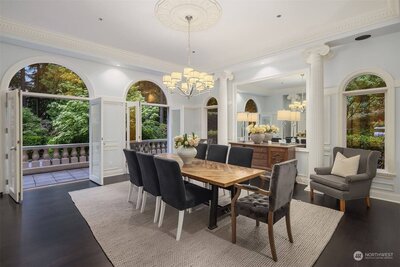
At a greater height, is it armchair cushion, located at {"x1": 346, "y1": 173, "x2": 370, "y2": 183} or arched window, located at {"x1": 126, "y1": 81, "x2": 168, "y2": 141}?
arched window, located at {"x1": 126, "y1": 81, "x2": 168, "y2": 141}

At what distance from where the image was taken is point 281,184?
7.09ft

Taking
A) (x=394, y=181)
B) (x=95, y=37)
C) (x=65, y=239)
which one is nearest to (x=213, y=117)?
(x=95, y=37)

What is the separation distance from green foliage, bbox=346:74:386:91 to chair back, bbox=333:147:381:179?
4.21ft

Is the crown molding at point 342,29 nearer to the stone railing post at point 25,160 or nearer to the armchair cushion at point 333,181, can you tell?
the armchair cushion at point 333,181

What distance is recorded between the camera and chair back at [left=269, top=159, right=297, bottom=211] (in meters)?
2.09

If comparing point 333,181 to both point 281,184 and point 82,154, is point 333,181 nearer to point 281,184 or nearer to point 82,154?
point 281,184

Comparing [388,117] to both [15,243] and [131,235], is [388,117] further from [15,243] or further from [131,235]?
[15,243]

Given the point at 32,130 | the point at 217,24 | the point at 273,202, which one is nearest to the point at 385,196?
the point at 273,202

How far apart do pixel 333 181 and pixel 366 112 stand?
5.94 ft

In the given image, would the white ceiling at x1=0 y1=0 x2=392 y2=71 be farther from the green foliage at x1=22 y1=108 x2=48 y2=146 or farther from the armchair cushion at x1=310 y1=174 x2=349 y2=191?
the green foliage at x1=22 y1=108 x2=48 y2=146

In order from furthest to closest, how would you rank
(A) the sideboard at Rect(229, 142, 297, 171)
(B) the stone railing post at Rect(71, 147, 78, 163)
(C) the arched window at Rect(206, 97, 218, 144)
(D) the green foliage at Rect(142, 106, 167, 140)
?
1. (D) the green foliage at Rect(142, 106, 167, 140)
2. (C) the arched window at Rect(206, 97, 218, 144)
3. (B) the stone railing post at Rect(71, 147, 78, 163)
4. (A) the sideboard at Rect(229, 142, 297, 171)

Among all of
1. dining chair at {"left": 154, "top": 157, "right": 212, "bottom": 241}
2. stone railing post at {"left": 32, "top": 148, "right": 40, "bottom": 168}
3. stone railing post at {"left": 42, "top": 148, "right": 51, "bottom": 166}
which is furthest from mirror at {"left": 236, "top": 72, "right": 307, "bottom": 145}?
stone railing post at {"left": 32, "top": 148, "right": 40, "bottom": 168}

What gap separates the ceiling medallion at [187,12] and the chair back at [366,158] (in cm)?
329

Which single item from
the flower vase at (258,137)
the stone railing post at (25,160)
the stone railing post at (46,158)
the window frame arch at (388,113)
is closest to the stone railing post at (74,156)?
the stone railing post at (46,158)
